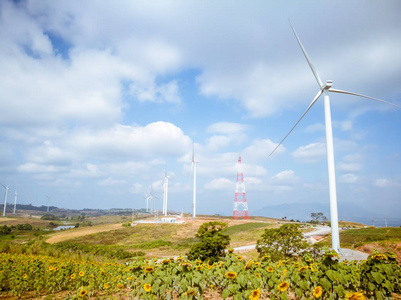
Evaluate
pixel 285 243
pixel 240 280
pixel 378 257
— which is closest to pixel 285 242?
pixel 285 243

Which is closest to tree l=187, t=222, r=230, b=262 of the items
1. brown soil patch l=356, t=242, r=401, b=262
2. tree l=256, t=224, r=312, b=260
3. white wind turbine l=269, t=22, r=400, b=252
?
tree l=256, t=224, r=312, b=260

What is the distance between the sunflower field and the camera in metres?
6.25

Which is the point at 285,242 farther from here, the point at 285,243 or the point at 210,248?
the point at 210,248

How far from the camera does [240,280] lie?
6188 mm

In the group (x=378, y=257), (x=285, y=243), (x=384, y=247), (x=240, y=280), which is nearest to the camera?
(x=240, y=280)

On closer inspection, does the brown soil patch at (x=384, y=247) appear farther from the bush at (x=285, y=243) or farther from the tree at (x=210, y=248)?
the tree at (x=210, y=248)

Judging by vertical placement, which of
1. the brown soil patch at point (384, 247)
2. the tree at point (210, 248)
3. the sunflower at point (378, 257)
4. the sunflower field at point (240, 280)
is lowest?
the brown soil patch at point (384, 247)

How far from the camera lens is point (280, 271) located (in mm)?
8031

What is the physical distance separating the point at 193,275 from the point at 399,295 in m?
6.07

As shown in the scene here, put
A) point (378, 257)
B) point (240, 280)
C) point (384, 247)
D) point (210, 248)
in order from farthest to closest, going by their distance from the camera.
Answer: point (384, 247) < point (210, 248) < point (378, 257) < point (240, 280)

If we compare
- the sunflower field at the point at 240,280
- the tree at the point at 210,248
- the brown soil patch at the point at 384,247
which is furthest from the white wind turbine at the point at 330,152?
the sunflower field at the point at 240,280

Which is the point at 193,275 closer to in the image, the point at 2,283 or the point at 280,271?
the point at 280,271

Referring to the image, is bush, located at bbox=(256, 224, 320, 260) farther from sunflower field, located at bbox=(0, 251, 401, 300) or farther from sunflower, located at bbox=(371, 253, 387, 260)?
sunflower, located at bbox=(371, 253, 387, 260)

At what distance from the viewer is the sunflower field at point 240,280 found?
6254mm
